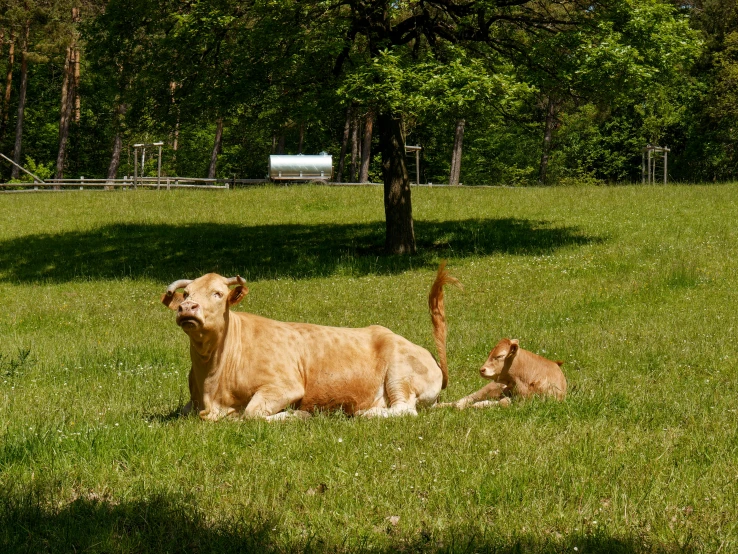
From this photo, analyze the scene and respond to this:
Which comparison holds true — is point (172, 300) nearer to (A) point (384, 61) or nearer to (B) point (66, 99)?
(A) point (384, 61)

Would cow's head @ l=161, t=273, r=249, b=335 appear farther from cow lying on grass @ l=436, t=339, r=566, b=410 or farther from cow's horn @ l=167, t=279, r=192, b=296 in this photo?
cow lying on grass @ l=436, t=339, r=566, b=410

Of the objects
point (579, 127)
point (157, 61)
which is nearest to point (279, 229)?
A: point (157, 61)

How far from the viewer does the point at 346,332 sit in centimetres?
944

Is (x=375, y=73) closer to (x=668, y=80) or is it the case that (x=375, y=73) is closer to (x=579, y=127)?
(x=668, y=80)

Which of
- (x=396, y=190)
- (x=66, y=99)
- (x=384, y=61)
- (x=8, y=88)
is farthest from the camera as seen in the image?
(x=8, y=88)

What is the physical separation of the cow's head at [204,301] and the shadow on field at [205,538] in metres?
2.27

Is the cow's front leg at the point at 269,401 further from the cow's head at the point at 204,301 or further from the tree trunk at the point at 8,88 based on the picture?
the tree trunk at the point at 8,88

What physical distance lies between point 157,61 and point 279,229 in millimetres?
7295

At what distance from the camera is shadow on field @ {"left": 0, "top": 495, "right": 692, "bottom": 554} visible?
532 cm

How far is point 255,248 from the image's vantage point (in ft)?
87.5

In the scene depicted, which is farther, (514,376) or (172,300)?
(514,376)

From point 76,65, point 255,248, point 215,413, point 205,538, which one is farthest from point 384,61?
point 76,65

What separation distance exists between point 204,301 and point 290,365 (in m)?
1.16

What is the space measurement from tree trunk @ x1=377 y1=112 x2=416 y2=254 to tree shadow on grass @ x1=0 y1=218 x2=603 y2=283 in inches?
20.5
